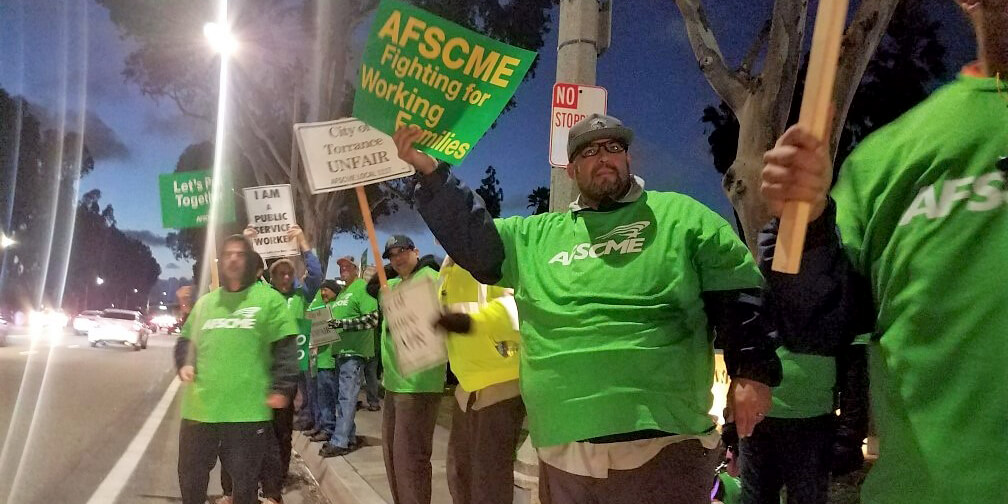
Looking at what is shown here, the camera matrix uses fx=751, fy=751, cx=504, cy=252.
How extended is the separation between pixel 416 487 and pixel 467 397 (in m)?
0.88

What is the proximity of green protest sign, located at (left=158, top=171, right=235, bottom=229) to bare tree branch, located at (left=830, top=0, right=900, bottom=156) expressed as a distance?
612 cm

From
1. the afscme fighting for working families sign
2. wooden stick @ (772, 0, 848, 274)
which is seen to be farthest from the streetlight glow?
wooden stick @ (772, 0, 848, 274)

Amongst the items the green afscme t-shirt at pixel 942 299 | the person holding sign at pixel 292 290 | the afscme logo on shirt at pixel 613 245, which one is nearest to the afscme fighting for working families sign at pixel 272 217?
the person holding sign at pixel 292 290

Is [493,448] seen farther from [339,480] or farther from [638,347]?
[339,480]

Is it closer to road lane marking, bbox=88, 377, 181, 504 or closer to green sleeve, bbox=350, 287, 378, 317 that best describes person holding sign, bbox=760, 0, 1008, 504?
road lane marking, bbox=88, 377, 181, 504

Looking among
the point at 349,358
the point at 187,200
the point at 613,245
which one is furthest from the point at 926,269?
the point at 187,200

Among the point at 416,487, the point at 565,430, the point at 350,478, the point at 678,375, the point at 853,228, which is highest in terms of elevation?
the point at 853,228

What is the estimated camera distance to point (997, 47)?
4.44 feet

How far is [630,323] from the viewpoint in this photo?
7.36ft

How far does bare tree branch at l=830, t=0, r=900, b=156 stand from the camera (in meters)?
6.09

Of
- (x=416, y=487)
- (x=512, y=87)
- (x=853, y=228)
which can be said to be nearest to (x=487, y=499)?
(x=416, y=487)

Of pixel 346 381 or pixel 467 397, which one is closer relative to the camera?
pixel 467 397

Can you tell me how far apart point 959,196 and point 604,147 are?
1455 mm

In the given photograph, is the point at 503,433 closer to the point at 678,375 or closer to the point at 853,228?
the point at 678,375
